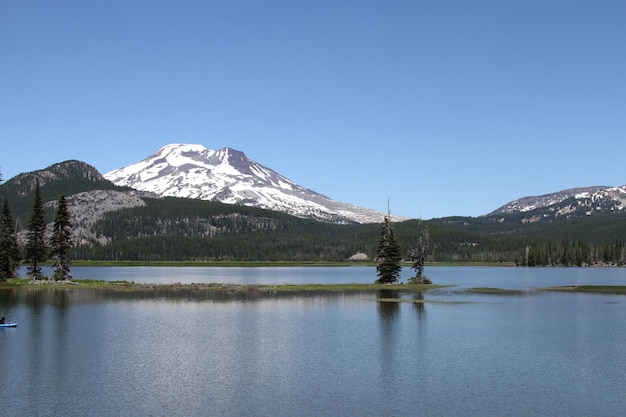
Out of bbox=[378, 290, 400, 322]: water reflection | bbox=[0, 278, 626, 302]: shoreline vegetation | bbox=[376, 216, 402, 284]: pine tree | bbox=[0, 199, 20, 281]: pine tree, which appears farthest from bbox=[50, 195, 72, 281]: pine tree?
bbox=[376, 216, 402, 284]: pine tree

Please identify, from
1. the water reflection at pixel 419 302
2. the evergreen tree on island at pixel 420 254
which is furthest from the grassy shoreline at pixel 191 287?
the water reflection at pixel 419 302

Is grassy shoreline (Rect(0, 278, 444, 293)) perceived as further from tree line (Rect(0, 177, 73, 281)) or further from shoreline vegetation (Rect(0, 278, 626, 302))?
tree line (Rect(0, 177, 73, 281))

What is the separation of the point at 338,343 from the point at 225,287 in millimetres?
67037

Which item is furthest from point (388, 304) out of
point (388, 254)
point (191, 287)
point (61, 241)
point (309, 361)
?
point (61, 241)

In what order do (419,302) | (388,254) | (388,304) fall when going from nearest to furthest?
(388,304), (419,302), (388,254)

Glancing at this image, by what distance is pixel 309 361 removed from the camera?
55156 millimetres

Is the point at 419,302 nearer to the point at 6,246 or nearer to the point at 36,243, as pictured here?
the point at 36,243

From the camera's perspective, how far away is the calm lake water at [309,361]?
137 ft

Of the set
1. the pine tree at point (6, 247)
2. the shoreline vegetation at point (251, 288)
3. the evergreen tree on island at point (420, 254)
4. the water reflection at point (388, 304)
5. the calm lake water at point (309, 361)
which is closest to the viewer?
the calm lake water at point (309, 361)

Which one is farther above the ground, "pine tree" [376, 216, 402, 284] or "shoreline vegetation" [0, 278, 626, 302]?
"pine tree" [376, 216, 402, 284]

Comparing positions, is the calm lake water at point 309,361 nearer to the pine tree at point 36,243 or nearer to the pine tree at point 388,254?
the pine tree at point 36,243

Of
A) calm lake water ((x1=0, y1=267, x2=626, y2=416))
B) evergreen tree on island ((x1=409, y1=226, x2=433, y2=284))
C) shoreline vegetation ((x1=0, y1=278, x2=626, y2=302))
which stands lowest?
calm lake water ((x1=0, y1=267, x2=626, y2=416))

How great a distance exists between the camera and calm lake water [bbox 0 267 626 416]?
4178cm

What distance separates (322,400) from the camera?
42781 millimetres
